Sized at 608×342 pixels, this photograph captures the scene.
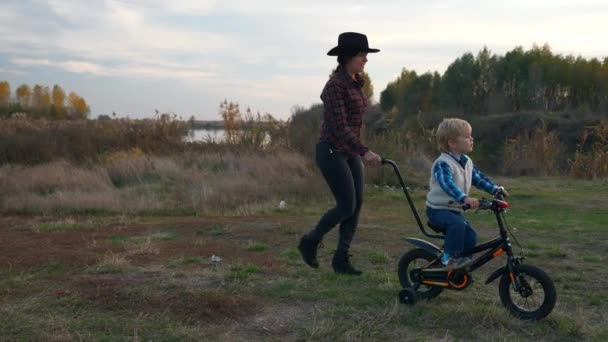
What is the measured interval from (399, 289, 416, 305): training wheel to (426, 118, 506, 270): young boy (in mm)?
323

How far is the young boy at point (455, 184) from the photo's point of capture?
4.43 meters

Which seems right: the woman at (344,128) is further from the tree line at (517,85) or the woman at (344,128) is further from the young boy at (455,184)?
the tree line at (517,85)

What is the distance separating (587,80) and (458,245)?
129 feet

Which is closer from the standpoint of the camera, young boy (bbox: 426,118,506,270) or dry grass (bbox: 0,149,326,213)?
young boy (bbox: 426,118,506,270)

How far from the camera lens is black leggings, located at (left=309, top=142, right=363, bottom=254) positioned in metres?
5.30

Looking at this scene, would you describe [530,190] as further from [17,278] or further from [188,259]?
[17,278]

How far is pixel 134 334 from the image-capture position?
395 cm

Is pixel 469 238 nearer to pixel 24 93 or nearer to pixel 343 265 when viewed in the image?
pixel 343 265

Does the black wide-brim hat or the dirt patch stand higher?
the black wide-brim hat

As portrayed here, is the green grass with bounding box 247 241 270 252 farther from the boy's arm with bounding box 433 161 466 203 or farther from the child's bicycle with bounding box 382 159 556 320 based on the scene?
the boy's arm with bounding box 433 161 466 203

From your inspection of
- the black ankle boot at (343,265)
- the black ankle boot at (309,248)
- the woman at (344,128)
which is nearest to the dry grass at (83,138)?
the black ankle boot at (309,248)

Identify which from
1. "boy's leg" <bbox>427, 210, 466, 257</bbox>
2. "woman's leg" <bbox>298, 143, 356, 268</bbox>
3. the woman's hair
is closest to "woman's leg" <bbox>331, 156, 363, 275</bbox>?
"woman's leg" <bbox>298, 143, 356, 268</bbox>

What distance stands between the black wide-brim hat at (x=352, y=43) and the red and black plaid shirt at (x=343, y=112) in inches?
7.0

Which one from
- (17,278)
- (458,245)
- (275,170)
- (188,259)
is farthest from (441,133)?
(275,170)
